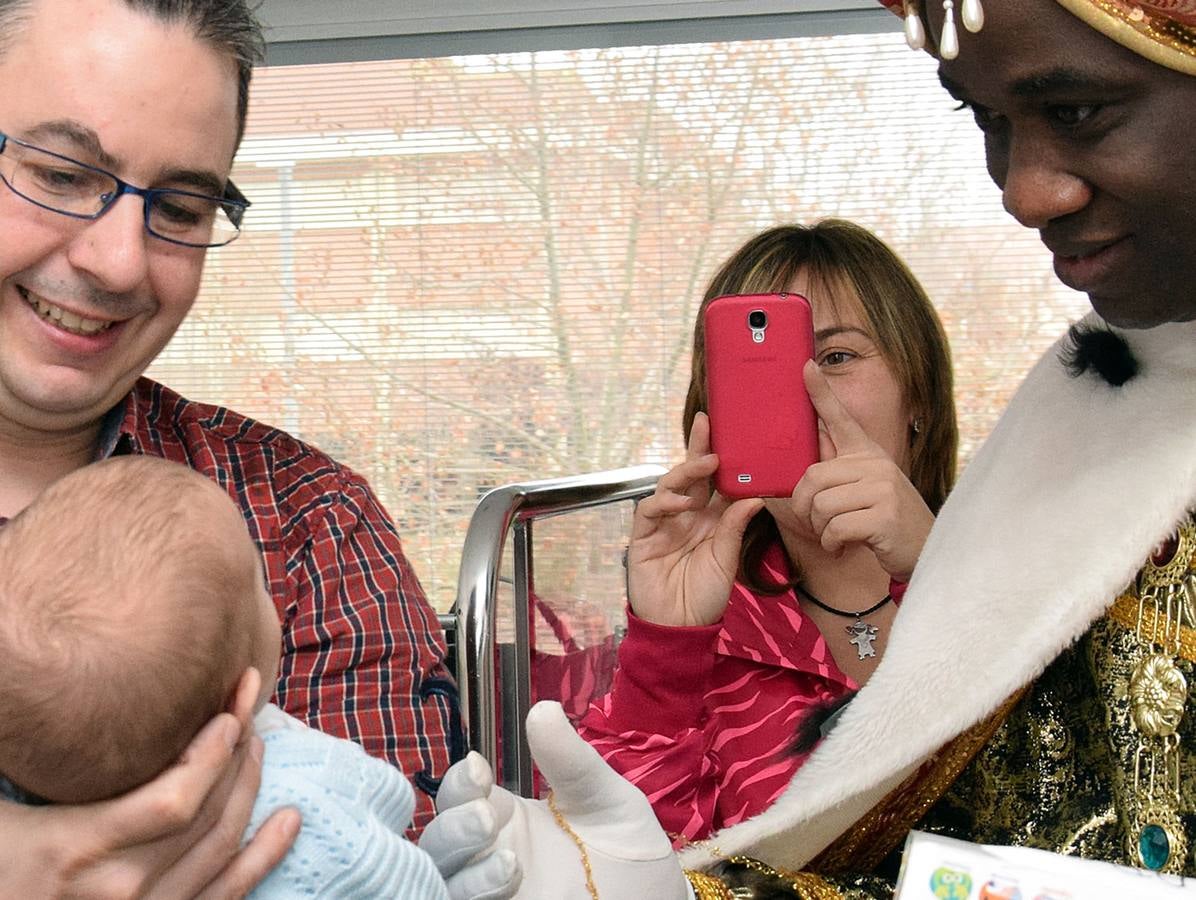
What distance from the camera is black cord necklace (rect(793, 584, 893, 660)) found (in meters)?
1.95

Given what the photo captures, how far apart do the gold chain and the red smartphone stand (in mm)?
589

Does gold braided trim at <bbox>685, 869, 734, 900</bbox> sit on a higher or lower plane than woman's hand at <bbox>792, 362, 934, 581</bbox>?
lower

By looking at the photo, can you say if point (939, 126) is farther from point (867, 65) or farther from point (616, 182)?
point (616, 182)

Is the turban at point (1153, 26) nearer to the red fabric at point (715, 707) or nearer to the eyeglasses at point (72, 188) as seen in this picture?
the red fabric at point (715, 707)

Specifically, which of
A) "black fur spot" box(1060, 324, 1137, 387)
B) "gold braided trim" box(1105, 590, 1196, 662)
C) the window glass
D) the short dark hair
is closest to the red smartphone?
"black fur spot" box(1060, 324, 1137, 387)

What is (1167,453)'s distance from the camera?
1.26 meters

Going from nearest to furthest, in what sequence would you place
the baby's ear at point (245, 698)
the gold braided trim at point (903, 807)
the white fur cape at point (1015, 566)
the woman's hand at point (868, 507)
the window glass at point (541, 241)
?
the baby's ear at point (245, 698) → the white fur cape at point (1015, 566) → the gold braided trim at point (903, 807) → the woman's hand at point (868, 507) → the window glass at point (541, 241)

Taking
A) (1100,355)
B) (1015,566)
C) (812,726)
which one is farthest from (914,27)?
(812,726)

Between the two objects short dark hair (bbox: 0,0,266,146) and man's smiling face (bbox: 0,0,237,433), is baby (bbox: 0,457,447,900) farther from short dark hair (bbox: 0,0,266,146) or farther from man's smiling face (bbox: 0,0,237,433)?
short dark hair (bbox: 0,0,266,146)

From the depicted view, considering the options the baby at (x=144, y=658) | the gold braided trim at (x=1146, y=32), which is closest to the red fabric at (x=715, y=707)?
the baby at (x=144, y=658)

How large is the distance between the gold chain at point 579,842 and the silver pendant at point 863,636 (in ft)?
2.42

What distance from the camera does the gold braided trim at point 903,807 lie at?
4.53 ft

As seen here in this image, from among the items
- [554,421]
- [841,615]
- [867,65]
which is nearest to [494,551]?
[841,615]

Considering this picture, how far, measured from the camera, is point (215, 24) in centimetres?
168
